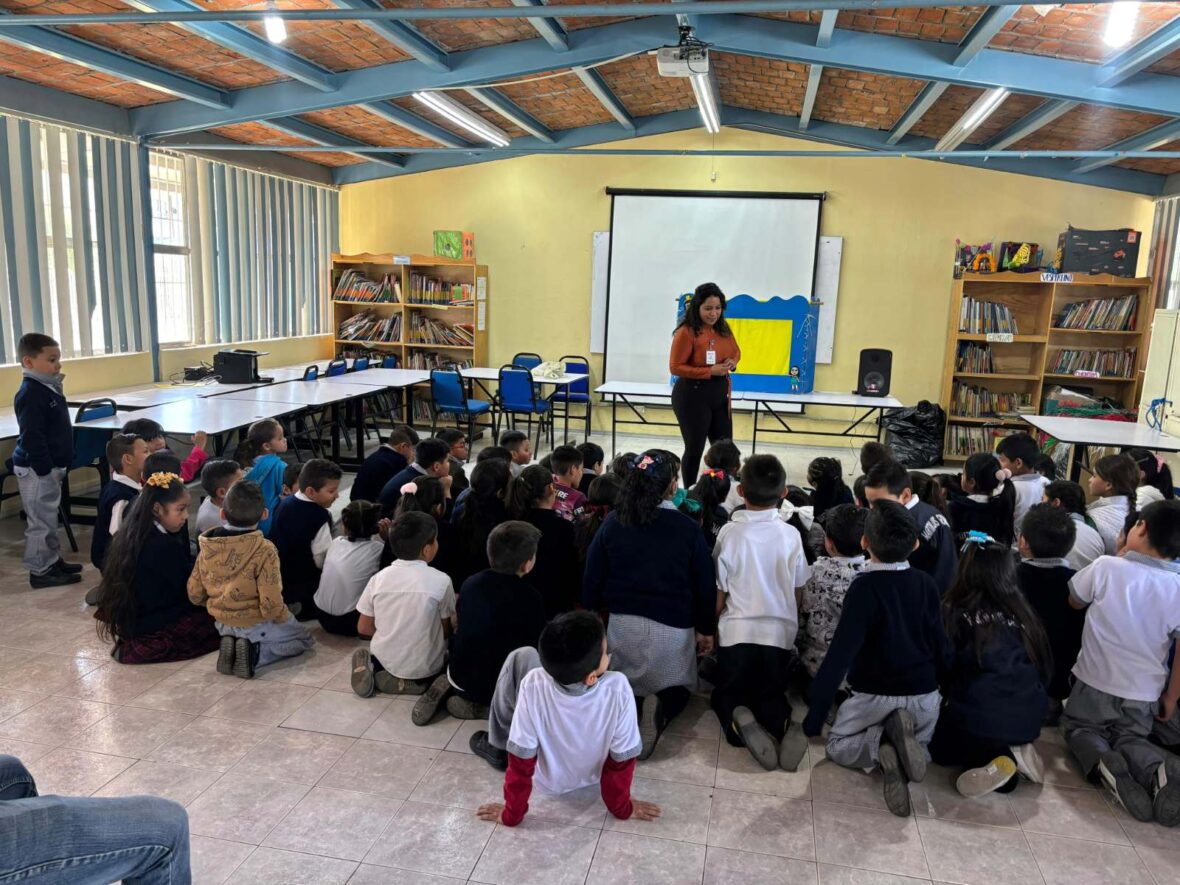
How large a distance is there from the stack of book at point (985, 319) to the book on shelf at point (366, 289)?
565cm

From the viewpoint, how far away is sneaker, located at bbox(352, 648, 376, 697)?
306 centimetres

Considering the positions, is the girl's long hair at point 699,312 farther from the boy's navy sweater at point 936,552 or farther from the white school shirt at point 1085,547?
the white school shirt at point 1085,547

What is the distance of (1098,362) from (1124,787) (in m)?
6.33

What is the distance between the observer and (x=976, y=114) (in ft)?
18.4

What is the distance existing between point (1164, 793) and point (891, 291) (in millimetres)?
6514

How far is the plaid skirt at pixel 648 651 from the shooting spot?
9.24ft

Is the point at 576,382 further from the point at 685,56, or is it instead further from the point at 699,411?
the point at 685,56

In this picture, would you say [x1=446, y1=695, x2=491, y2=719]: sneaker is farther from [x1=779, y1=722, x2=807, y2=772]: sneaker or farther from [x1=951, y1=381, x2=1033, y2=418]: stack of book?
[x1=951, y1=381, x2=1033, y2=418]: stack of book

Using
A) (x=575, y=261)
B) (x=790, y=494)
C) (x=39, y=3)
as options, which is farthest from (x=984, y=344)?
(x=39, y=3)

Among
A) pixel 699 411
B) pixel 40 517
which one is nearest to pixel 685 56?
pixel 699 411

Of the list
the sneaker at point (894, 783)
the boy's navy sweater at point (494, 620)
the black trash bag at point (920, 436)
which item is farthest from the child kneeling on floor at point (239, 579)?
the black trash bag at point (920, 436)

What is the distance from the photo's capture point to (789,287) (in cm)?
840

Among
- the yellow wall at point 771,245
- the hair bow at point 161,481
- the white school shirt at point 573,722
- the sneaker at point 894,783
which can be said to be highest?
the yellow wall at point 771,245

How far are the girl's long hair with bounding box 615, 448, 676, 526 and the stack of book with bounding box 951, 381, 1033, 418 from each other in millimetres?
6085
